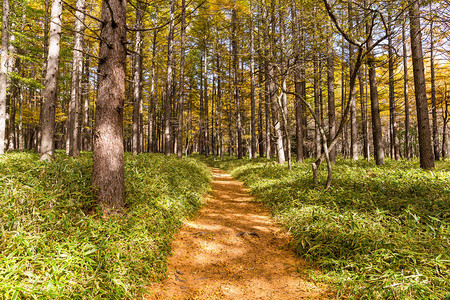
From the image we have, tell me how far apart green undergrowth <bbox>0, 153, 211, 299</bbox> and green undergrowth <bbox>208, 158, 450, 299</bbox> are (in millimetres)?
2603

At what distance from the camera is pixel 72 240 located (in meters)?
2.68

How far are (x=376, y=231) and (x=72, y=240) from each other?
4.59m

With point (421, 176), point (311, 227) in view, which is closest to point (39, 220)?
point (311, 227)

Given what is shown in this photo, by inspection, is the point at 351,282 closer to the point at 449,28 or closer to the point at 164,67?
the point at 449,28

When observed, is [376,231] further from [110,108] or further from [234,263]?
[110,108]

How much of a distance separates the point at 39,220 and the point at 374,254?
4.59 m

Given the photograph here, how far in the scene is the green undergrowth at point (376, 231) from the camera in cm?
250

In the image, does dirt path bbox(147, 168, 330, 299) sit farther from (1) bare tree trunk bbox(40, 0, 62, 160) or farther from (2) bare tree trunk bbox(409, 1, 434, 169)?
(2) bare tree trunk bbox(409, 1, 434, 169)

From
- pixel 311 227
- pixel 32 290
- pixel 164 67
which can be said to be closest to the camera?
pixel 32 290

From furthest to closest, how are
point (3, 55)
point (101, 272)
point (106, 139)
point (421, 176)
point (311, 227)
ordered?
point (3, 55) < point (421, 176) < point (311, 227) < point (106, 139) < point (101, 272)

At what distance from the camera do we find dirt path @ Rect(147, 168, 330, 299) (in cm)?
284

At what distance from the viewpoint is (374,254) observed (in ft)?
9.74

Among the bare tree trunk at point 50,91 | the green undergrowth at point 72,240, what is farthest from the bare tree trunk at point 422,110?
the bare tree trunk at point 50,91

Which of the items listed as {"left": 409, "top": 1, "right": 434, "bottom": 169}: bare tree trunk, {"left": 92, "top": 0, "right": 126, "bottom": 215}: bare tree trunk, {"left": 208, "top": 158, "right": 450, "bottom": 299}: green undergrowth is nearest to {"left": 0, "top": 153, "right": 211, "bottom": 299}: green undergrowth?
{"left": 92, "top": 0, "right": 126, "bottom": 215}: bare tree trunk
